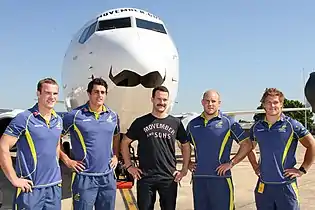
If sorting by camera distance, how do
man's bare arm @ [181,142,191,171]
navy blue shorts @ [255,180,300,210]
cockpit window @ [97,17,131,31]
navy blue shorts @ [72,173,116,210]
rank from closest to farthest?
navy blue shorts @ [255,180,300,210], navy blue shorts @ [72,173,116,210], man's bare arm @ [181,142,191,171], cockpit window @ [97,17,131,31]

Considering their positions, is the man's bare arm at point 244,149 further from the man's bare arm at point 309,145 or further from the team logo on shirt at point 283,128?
the man's bare arm at point 309,145

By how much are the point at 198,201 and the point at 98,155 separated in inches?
50.1

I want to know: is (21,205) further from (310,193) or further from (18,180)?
(310,193)

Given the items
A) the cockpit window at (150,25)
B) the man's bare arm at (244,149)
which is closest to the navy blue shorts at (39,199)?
the man's bare arm at (244,149)

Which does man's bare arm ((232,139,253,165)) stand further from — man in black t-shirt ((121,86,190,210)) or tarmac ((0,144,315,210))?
tarmac ((0,144,315,210))

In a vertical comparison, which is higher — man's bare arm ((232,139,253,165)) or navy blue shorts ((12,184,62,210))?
man's bare arm ((232,139,253,165))

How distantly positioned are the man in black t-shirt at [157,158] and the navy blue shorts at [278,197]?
97cm

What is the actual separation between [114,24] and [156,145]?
16.3ft

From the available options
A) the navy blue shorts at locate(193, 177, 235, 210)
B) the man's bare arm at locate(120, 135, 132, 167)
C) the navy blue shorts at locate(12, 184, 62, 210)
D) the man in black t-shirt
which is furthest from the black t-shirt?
the navy blue shorts at locate(12, 184, 62, 210)

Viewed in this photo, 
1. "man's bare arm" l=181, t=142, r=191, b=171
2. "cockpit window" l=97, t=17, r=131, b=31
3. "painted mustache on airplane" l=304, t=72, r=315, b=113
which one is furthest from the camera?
"cockpit window" l=97, t=17, r=131, b=31

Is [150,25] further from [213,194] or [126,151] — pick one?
[213,194]

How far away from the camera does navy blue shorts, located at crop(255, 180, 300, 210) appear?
4.46m

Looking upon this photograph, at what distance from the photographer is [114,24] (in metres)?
9.23

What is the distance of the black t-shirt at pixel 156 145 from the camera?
490 cm
